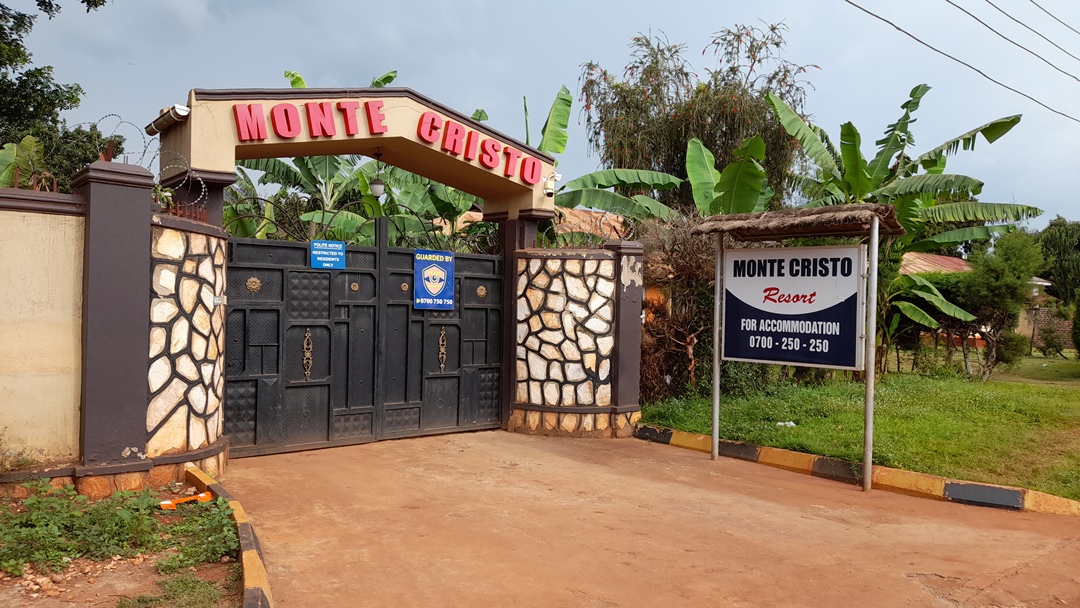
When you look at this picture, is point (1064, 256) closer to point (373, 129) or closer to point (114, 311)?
point (373, 129)

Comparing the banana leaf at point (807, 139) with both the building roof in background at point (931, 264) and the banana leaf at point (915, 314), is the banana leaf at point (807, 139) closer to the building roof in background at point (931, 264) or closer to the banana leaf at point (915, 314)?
the banana leaf at point (915, 314)

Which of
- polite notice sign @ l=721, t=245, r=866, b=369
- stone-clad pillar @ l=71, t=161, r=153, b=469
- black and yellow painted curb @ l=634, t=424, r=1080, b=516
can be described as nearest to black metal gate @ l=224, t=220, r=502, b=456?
stone-clad pillar @ l=71, t=161, r=153, b=469

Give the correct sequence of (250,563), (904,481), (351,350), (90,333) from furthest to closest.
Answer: (351,350)
(904,481)
(90,333)
(250,563)

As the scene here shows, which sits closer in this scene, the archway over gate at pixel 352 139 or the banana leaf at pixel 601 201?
the archway over gate at pixel 352 139

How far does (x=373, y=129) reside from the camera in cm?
853

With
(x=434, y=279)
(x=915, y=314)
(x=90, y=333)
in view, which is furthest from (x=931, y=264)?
(x=90, y=333)

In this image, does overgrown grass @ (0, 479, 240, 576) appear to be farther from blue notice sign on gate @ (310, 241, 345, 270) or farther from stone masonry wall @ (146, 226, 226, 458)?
blue notice sign on gate @ (310, 241, 345, 270)

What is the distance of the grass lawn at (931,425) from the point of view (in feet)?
24.5

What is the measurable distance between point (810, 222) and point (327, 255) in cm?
502

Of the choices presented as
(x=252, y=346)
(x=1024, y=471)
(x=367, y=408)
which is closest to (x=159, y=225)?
(x=252, y=346)

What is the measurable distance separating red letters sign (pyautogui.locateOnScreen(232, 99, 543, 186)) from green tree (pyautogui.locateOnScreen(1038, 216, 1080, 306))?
33774mm

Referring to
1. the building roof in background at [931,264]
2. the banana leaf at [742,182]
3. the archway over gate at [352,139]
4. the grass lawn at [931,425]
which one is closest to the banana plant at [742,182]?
the banana leaf at [742,182]

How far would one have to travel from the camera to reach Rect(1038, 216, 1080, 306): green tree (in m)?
35.8

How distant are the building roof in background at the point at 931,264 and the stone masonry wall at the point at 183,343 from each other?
74.9ft
